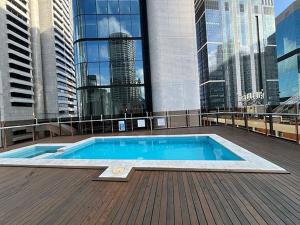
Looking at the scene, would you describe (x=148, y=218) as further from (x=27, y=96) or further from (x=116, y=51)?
(x=27, y=96)

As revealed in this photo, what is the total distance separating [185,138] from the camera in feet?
29.7

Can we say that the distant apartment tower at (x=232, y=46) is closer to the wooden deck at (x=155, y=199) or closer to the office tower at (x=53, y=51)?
the office tower at (x=53, y=51)

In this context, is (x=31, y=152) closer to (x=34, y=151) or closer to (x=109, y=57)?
(x=34, y=151)

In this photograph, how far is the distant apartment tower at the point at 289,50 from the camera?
51597 mm

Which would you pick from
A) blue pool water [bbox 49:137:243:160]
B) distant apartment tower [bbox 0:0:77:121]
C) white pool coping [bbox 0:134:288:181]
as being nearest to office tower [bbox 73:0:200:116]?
blue pool water [bbox 49:137:243:160]

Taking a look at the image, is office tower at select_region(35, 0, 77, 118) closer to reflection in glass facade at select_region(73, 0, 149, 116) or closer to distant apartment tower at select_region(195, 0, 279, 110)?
distant apartment tower at select_region(195, 0, 279, 110)

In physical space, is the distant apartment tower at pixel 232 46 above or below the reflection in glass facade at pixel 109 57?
above

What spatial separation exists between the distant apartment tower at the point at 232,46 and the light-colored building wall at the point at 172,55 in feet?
174

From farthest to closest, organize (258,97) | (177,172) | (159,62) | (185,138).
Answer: (258,97)
(159,62)
(185,138)
(177,172)

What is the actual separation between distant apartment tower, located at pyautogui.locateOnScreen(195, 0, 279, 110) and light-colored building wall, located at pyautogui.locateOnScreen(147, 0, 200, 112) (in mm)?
53050

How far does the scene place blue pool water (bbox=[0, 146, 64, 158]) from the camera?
7.01 meters

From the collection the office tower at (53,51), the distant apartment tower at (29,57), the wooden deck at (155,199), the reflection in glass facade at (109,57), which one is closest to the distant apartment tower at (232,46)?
the office tower at (53,51)

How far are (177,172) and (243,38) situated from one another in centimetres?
→ 7269

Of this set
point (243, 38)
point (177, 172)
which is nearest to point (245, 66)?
point (243, 38)
